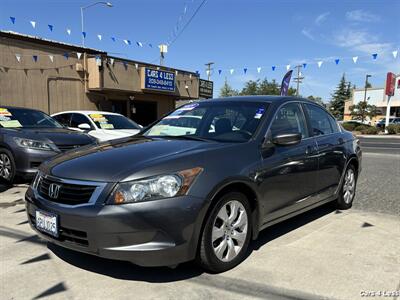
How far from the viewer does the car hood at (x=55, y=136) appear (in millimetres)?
7176

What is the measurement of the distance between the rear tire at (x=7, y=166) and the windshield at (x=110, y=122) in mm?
3181

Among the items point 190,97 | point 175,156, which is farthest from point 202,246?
point 190,97

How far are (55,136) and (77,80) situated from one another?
10822mm

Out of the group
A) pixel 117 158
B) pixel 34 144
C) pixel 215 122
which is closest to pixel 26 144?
pixel 34 144

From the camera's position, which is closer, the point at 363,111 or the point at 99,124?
the point at 99,124

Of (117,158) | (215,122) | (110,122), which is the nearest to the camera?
(117,158)

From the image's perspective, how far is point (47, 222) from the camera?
332 cm

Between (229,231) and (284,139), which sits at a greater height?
(284,139)

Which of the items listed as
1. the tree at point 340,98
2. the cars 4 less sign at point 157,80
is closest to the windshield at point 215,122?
the cars 4 less sign at point 157,80

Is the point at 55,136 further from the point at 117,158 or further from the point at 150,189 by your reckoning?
the point at 150,189

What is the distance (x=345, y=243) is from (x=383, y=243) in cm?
43

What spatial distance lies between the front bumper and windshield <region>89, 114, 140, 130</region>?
7.40 metres

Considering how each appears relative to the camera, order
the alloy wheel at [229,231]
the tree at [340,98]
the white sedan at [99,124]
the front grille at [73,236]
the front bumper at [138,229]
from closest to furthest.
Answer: the front bumper at [138,229] → the front grille at [73,236] → the alloy wheel at [229,231] → the white sedan at [99,124] → the tree at [340,98]

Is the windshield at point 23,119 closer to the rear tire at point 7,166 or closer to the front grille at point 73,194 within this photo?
the rear tire at point 7,166
